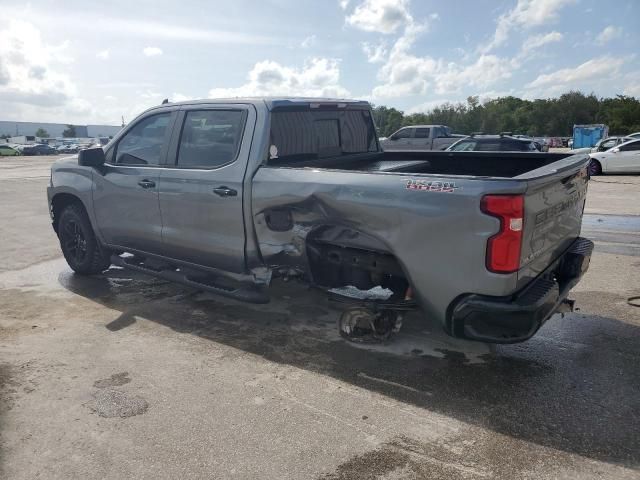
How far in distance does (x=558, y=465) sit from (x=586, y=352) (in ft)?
Answer: 5.24

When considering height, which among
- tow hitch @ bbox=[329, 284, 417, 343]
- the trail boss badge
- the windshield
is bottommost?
tow hitch @ bbox=[329, 284, 417, 343]

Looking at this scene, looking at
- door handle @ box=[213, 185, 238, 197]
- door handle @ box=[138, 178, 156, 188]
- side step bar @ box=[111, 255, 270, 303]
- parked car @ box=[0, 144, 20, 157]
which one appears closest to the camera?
door handle @ box=[213, 185, 238, 197]

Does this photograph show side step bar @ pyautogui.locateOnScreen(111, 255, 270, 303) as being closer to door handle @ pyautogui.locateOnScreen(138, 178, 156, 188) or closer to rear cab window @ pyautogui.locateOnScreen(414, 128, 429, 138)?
door handle @ pyautogui.locateOnScreen(138, 178, 156, 188)

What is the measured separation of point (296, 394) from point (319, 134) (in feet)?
8.24

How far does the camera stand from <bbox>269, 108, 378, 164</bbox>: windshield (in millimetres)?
4500

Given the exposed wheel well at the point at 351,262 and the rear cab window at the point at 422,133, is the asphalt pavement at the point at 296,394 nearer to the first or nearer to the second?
the exposed wheel well at the point at 351,262

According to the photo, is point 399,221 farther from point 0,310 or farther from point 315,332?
point 0,310

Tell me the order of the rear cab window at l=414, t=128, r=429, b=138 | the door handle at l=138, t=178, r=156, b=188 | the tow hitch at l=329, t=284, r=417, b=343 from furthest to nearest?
the rear cab window at l=414, t=128, r=429, b=138
the door handle at l=138, t=178, r=156, b=188
the tow hitch at l=329, t=284, r=417, b=343

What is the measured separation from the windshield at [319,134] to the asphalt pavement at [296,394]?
1527 mm

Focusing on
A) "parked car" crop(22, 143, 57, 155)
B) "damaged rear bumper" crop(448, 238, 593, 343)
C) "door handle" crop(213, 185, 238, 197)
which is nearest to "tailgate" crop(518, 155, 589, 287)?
"damaged rear bumper" crop(448, 238, 593, 343)

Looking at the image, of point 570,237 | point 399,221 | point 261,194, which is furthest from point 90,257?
point 570,237

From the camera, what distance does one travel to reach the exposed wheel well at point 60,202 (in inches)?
Answer: 239

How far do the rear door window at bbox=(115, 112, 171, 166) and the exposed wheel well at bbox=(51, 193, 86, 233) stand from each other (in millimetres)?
1001

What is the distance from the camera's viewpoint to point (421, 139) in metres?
23.7
